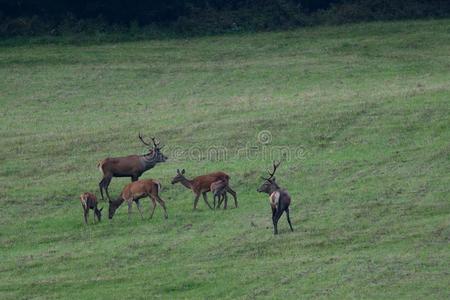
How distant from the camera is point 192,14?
4781 centimetres

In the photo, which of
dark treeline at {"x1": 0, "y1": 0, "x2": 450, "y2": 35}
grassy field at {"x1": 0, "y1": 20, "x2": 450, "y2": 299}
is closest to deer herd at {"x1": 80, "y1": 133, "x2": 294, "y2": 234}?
grassy field at {"x1": 0, "y1": 20, "x2": 450, "y2": 299}

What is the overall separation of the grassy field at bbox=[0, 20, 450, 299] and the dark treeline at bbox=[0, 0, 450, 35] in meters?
1.06

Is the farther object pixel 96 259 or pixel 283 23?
pixel 283 23

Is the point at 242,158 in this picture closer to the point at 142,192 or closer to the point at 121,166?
the point at 121,166

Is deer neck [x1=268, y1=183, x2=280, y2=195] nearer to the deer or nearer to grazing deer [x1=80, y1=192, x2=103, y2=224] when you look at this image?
the deer

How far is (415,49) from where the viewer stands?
43.3 m

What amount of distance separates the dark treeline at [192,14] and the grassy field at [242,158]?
106cm

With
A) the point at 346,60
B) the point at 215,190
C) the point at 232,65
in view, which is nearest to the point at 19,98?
the point at 232,65

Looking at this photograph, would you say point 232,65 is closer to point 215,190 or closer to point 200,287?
point 215,190

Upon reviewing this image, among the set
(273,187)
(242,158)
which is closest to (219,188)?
(273,187)

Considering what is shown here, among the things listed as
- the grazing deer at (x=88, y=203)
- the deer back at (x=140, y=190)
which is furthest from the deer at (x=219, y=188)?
the grazing deer at (x=88, y=203)

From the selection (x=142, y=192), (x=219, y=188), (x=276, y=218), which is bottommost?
(x=276, y=218)

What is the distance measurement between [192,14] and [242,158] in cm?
1740

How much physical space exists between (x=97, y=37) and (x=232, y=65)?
6.15m
